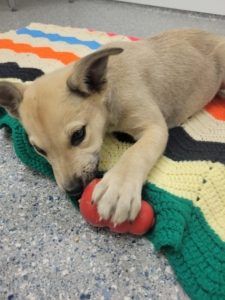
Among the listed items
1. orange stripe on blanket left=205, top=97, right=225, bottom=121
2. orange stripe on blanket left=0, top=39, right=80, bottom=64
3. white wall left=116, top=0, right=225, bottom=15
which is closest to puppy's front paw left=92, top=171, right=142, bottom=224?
orange stripe on blanket left=205, top=97, right=225, bottom=121

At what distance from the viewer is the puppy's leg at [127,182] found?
1354mm

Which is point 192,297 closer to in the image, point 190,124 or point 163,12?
point 190,124

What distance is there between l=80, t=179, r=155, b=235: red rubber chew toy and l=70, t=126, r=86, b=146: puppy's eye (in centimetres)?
21

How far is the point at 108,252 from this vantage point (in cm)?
137

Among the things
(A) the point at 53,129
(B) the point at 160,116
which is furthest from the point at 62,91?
(B) the point at 160,116

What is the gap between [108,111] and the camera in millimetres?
1721

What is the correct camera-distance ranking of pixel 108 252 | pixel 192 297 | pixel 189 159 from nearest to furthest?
pixel 192 297
pixel 108 252
pixel 189 159

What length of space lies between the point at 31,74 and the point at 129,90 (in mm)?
769

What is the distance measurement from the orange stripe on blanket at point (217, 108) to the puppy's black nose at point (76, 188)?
960 mm

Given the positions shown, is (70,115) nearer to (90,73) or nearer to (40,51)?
(90,73)

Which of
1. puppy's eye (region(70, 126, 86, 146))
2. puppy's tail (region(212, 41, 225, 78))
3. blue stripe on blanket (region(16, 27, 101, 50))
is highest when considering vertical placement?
puppy's tail (region(212, 41, 225, 78))

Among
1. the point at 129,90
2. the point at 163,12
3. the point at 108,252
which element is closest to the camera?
the point at 108,252

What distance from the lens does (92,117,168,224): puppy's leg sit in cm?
135

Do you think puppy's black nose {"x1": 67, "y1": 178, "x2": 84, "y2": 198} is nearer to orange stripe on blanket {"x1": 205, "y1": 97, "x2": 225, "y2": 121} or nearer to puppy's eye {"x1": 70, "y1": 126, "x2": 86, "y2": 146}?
puppy's eye {"x1": 70, "y1": 126, "x2": 86, "y2": 146}
